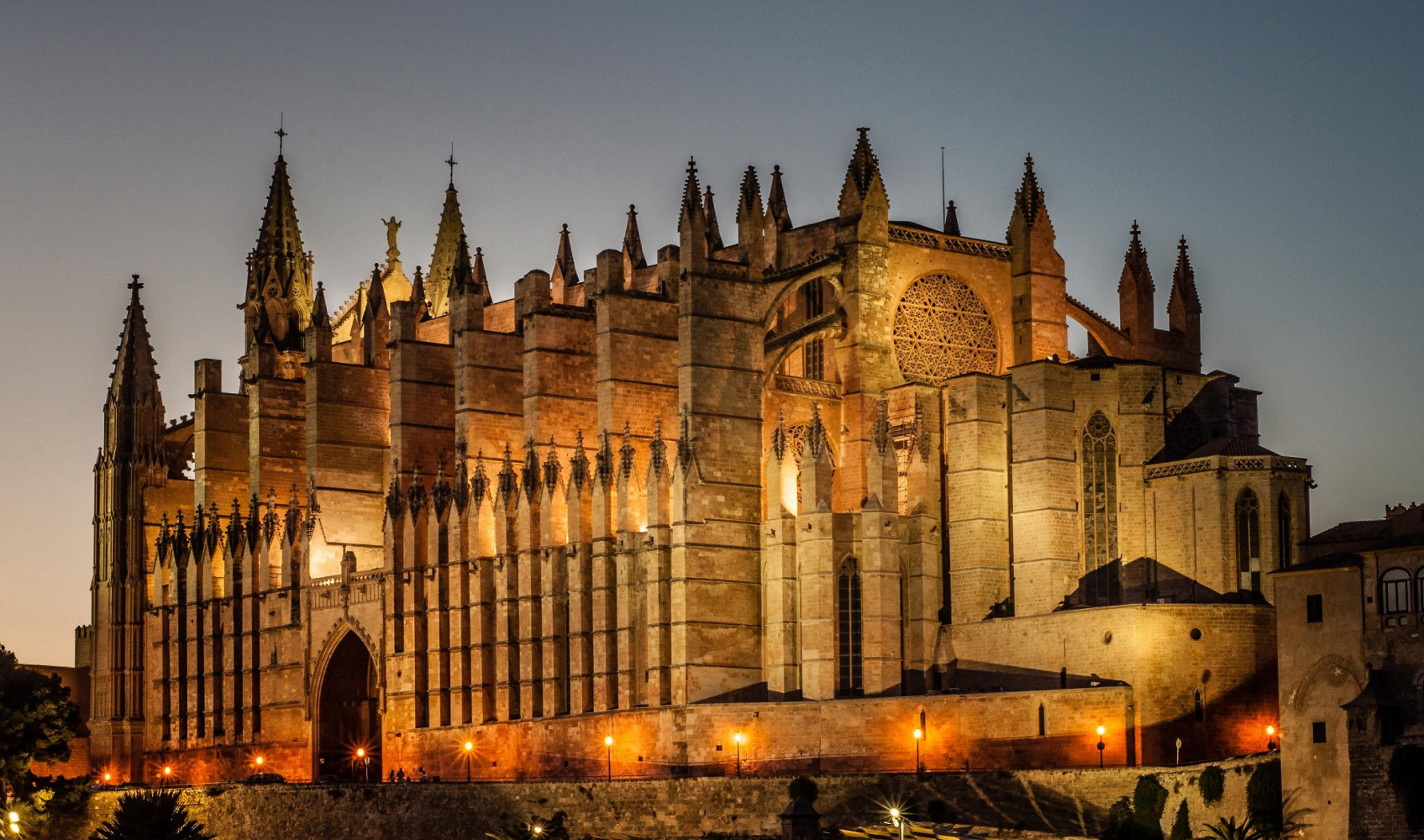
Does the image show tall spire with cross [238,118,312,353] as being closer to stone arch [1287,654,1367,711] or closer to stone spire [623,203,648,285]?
stone spire [623,203,648,285]

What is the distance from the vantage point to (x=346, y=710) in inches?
3209

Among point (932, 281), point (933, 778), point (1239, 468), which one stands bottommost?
point (933, 778)

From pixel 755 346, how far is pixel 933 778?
46.0 feet

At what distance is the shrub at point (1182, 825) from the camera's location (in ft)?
184

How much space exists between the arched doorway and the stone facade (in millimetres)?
32128

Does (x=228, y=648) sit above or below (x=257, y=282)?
below

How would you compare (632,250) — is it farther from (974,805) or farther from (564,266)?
(974,805)

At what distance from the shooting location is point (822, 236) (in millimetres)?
72500

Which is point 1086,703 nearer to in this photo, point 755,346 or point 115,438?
point 755,346

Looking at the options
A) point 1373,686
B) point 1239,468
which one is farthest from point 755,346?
point 1373,686

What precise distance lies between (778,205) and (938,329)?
19.0 ft

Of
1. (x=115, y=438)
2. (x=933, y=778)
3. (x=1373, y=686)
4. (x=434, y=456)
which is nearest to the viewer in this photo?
(x=1373, y=686)

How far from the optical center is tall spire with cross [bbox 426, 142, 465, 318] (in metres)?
93.8

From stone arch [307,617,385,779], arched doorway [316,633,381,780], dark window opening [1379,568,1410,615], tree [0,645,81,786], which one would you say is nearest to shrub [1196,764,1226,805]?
dark window opening [1379,568,1410,615]
